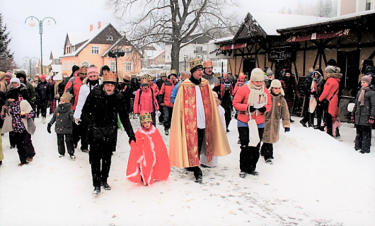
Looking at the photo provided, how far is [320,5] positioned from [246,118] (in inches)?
531

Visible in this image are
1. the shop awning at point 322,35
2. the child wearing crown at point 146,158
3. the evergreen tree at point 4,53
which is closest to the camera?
the child wearing crown at point 146,158

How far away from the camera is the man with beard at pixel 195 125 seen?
5629 mm

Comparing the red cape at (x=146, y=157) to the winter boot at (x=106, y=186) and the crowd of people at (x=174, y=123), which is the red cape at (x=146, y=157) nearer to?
the crowd of people at (x=174, y=123)

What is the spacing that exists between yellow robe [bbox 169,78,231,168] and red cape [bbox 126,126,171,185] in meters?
0.31

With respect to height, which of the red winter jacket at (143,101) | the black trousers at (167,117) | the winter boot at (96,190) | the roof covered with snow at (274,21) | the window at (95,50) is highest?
the window at (95,50)

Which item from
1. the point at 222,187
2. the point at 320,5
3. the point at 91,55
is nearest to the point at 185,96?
the point at 222,187

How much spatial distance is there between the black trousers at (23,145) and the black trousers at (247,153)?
4260 mm

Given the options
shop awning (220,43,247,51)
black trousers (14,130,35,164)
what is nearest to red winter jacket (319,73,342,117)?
black trousers (14,130,35,164)

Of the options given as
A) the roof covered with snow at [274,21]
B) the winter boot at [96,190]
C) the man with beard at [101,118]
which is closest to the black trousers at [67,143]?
the man with beard at [101,118]

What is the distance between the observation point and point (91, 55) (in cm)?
5459

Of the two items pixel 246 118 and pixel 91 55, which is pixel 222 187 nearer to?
pixel 246 118

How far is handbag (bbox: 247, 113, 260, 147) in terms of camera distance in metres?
A: 5.68

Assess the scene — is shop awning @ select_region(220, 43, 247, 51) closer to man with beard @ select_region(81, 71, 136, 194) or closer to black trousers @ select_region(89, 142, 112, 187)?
man with beard @ select_region(81, 71, 136, 194)

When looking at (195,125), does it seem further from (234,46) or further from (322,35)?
(234,46)
